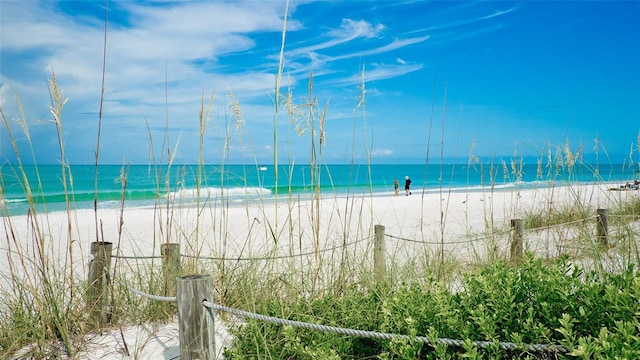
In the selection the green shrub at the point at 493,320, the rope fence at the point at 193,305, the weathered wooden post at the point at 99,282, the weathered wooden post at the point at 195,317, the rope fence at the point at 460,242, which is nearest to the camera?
the green shrub at the point at 493,320

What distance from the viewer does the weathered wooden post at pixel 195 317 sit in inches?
83.5

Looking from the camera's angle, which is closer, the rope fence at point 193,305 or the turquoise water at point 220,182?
the rope fence at point 193,305

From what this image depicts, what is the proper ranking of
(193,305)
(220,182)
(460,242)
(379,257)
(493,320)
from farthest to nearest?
(460,242) → (379,257) → (220,182) → (193,305) → (493,320)

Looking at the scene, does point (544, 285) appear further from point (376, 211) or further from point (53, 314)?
point (376, 211)

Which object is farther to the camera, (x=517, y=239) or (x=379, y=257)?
(x=517, y=239)

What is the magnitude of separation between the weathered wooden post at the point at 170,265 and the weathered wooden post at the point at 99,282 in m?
0.33

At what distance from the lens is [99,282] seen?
9.54 feet

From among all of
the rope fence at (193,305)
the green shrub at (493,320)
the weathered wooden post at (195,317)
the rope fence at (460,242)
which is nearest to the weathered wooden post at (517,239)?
the rope fence at (460,242)

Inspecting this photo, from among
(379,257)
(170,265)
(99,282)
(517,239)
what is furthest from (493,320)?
(517,239)

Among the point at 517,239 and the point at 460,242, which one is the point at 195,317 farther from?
the point at 517,239

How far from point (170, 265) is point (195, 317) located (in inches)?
41.0

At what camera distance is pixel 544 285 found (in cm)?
193

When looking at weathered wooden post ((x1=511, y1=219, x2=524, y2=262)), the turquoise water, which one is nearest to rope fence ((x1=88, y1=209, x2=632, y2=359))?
the turquoise water

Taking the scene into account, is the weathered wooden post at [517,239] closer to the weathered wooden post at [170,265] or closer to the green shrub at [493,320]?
the green shrub at [493,320]
